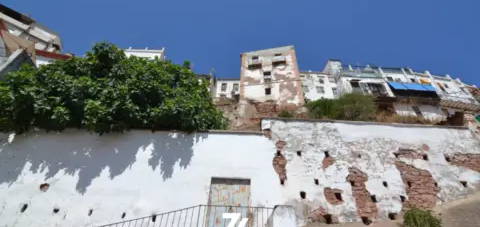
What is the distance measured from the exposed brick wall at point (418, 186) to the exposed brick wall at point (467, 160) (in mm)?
1823

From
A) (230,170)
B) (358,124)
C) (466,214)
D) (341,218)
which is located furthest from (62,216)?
(466,214)

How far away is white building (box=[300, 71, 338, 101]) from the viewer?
3512 centimetres

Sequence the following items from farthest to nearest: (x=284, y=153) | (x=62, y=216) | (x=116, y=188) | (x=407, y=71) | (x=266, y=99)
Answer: (x=407, y=71) → (x=266, y=99) → (x=284, y=153) → (x=116, y=188) → (x=62, y=216)

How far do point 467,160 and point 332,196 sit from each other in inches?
275

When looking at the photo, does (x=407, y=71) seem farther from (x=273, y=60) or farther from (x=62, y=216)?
(x=62, y=216)

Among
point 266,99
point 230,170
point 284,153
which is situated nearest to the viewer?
point 230,170

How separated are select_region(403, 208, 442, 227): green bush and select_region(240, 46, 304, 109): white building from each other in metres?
13.1

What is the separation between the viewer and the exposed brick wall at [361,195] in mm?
10102

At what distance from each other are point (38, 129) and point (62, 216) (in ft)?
12.9

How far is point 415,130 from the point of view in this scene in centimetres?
1275

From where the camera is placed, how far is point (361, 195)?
1051 centimetres

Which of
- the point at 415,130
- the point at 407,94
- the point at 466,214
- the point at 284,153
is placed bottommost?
the point at 466,214

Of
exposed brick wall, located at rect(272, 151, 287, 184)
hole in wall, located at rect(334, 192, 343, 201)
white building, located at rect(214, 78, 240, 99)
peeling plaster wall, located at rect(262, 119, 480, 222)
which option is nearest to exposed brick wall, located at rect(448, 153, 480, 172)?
peeling plaster wall, located at rect(262, 119, 480, 222)

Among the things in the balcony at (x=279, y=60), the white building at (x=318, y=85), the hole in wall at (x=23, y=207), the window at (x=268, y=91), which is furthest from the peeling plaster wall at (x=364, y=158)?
the white building at (x=318, y=85)
